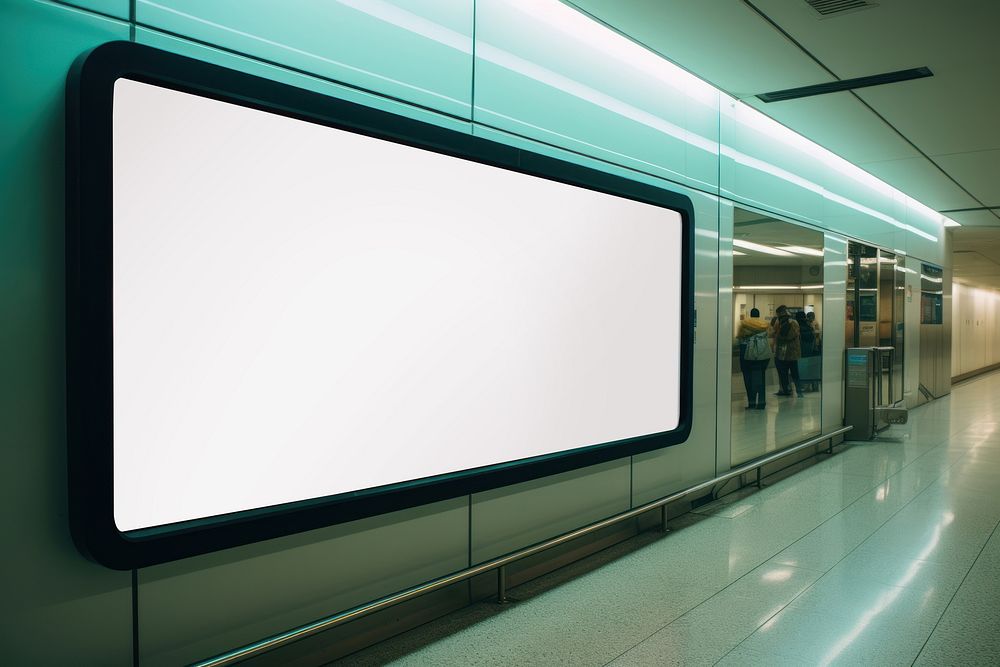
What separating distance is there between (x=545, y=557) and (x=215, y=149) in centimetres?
306

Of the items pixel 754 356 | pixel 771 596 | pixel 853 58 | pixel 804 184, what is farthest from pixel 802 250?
pixel 771 596

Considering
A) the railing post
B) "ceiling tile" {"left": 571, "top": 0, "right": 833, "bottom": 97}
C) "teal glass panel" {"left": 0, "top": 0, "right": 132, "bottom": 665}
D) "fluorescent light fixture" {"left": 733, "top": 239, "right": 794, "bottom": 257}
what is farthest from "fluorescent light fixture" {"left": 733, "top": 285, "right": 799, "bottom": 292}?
"teal glass panel" {"left": 0, "top": 0, "right": 132, "bottom": 665}

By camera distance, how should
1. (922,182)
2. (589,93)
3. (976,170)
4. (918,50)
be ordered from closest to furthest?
1. (589,93)
2. (918,50)
3. (976,170)
4. (922,182)

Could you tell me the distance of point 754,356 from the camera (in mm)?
7410

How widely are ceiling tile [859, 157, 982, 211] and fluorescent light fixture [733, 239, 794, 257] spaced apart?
2.56 m

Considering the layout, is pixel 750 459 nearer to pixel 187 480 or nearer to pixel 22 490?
pixel 187 480

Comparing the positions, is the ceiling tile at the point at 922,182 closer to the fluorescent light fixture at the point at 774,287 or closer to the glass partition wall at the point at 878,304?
the glass partition wall at the point at 878,304

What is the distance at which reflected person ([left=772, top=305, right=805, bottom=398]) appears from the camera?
26.7 feet

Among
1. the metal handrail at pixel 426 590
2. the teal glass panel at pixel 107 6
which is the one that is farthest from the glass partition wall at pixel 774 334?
the teal glass panel at pixel 107 6

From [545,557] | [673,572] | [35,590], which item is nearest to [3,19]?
[35,590]

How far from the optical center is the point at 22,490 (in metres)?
2.40

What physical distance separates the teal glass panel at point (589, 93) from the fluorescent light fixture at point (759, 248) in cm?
77

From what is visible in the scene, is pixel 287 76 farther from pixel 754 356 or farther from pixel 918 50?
pixel 754 356

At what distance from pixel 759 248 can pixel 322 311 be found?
551cm
